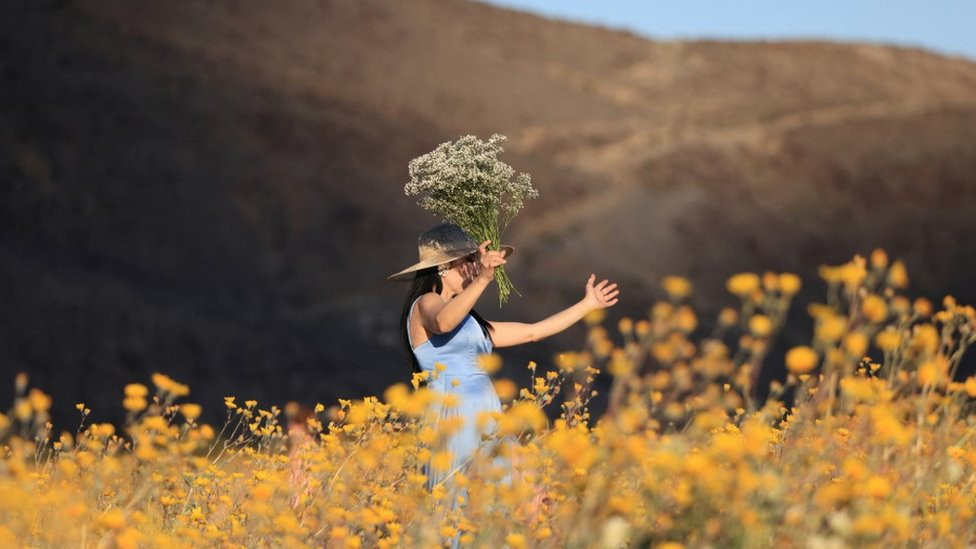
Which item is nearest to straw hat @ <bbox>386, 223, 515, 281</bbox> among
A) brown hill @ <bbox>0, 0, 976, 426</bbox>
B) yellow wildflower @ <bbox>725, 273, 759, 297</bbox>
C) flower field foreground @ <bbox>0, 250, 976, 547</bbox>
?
flower field foreground @ <bbox>0, 250, 976, 547</bbox>

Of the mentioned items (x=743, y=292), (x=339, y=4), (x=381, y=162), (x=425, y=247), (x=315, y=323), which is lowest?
(x=743, y=292)

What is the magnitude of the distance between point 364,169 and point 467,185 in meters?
15.0

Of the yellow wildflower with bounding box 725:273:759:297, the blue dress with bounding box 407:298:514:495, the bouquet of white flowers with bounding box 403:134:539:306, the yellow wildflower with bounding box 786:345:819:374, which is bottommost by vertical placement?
the yellow wildflower with bounding box 786:345:819:374

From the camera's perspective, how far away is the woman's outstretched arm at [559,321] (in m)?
4.03

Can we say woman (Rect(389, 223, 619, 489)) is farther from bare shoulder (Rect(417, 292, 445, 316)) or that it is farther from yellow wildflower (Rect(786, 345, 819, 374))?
yellow wildflower (Rect(786, 345, 819, 374))

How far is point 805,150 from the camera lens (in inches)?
930

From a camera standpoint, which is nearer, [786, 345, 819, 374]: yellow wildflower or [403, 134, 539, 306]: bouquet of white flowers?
[786, 345, 819, 374]: yellow wildflower

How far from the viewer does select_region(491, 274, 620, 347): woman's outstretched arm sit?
4027mm

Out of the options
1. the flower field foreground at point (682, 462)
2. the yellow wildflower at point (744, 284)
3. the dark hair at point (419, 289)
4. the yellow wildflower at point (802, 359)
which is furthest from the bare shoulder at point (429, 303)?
the yellow wildflower at point (802, 359)

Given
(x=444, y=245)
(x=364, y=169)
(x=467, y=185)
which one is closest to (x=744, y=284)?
(x=444, y=245)

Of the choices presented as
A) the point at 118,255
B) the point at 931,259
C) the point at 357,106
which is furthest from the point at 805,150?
the point at 118,255

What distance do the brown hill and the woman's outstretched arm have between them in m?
7.81

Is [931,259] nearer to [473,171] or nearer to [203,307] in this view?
[203,307]

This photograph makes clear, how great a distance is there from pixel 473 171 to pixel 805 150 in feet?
67.7
